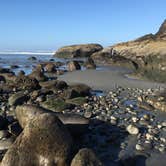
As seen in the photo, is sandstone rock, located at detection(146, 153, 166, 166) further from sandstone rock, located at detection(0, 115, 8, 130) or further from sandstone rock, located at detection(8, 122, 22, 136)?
sandstone rock, located at detection(0, 115, 8, 130)

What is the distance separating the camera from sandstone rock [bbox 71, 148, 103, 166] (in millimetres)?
7493

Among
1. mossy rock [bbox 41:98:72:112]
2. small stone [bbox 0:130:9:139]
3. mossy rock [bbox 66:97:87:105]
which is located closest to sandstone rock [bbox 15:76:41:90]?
mossy rock [bbox 66:97:87:105]

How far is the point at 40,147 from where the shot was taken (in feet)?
26.4

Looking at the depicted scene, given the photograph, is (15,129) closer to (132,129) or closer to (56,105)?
→ (132,129)

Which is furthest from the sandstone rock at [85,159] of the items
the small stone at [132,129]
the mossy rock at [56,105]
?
the mossy rock at [56,105]

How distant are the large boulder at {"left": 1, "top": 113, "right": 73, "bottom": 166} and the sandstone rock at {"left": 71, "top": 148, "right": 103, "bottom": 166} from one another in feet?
1.62

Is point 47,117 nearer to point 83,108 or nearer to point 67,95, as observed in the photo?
point 83,108

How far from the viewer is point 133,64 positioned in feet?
132

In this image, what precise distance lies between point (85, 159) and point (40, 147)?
115 centimetres

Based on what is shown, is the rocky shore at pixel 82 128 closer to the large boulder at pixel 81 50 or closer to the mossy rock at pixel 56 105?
the mossy rock at pixel 56 105

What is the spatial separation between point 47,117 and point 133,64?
32.6 metres

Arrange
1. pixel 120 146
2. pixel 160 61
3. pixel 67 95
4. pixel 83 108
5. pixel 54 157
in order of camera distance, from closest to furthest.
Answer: pixel 54 157
pixel 120 146
pixel 83 108
pixel 67 95
pixel 160 61

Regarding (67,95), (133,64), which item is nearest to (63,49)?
(133,64)

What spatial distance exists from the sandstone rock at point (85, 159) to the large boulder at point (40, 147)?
1.62 feet
